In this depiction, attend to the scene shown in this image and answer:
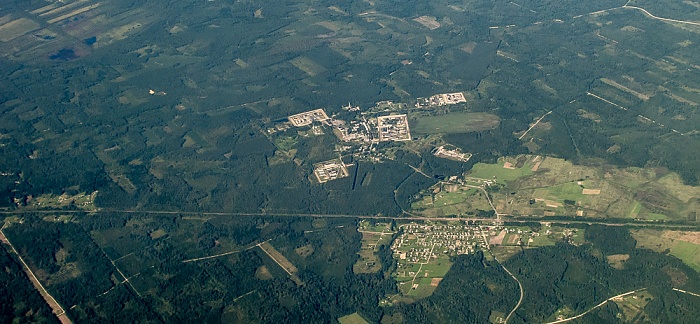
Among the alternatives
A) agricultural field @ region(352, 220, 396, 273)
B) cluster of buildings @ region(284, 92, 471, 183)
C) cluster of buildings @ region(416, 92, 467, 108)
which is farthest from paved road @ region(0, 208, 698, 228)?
cluster of buildings @ region(416, 92, 467, 108)

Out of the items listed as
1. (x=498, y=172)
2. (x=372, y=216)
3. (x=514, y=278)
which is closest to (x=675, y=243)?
(x=514, y=278)

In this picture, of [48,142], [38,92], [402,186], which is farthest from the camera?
[38,92]

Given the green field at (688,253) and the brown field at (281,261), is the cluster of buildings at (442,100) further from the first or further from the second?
the green field at (688,253)

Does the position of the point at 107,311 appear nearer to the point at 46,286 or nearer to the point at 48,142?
the point at 46,286

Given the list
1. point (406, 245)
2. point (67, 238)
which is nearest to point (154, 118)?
point (67, 238)

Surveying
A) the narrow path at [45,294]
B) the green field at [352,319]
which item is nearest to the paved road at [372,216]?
the narrow path at [45,294]

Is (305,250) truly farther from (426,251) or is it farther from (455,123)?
(455,123)
